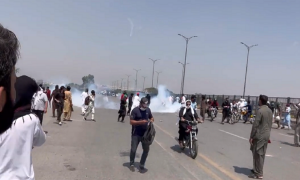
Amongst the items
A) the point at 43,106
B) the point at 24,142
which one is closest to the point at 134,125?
the point at 43,106

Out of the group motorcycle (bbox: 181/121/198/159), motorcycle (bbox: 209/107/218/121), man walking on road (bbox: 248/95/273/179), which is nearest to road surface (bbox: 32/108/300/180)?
motorcycle (bbox: 181/121/198/159)

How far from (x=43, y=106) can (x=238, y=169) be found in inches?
255

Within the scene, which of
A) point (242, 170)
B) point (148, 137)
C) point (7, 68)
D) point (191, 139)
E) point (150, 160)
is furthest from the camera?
point (191, 139)

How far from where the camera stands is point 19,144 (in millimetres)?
2307

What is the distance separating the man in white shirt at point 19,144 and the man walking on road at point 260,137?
613 cm

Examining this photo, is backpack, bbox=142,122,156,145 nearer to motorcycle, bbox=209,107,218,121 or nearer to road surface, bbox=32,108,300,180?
road surface, bbox=32,108,300,180

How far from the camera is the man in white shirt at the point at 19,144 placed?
2.26 meters

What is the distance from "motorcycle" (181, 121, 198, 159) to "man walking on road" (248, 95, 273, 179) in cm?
202

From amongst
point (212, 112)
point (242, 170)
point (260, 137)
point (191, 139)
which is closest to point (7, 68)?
point (260, 137)

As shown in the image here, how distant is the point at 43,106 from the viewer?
1114 centimetres

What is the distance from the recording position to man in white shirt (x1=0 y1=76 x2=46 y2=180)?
2256 millimetres

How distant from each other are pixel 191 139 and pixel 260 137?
2551 mm

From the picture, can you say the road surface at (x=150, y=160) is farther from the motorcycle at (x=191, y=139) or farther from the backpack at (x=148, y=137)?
the backpack at (x=148, y=137)

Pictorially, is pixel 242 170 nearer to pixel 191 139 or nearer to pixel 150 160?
pixel 191 139
